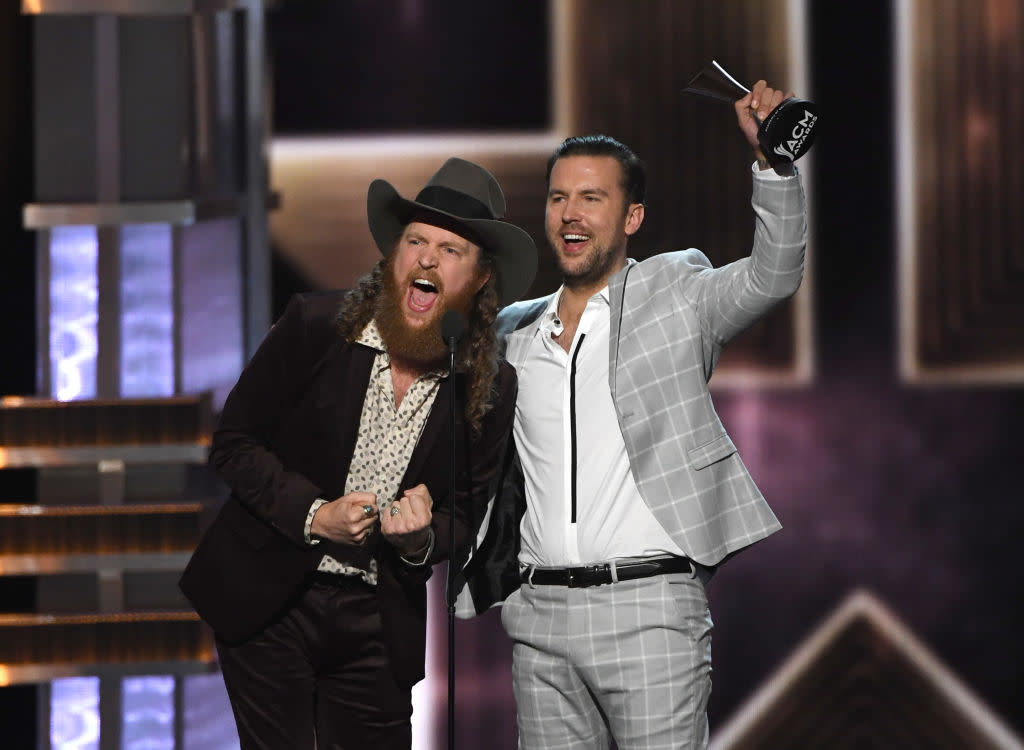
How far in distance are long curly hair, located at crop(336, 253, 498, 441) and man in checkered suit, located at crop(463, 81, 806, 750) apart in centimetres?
14

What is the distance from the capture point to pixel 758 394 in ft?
14.8

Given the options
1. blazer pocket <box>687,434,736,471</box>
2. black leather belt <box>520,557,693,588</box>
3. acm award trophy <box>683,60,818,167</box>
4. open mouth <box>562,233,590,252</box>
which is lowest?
black leather belt <box>520,557,693,588</box>

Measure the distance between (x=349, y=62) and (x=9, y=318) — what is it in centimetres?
149

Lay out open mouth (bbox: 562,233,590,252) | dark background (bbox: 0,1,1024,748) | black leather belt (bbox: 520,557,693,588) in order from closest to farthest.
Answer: black leather belt (bbox: 520,557,693,588) → open mouth (bbox: 562,233,590,252) → dark background (bbox: 0,1,1024,748)

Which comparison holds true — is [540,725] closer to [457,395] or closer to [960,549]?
[457,395]

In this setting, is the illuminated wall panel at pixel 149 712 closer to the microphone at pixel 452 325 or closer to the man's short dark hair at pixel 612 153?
the microphone at pixel 452 325

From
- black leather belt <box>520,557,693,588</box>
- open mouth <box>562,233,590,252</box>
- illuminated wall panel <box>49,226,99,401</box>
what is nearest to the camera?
black leather belt <box>520,557,693,588</box>

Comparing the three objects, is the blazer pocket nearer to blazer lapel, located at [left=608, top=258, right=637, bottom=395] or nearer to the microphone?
blazer lapel, located at [left=608, top=258, right=637, bottom=395]

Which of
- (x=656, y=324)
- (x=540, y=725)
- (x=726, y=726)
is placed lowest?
(x=726, y=726)

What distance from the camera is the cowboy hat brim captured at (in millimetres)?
2773

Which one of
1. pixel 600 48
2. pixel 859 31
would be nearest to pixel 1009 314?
pixel 859 31

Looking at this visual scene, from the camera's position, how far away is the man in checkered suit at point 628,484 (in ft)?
8.80

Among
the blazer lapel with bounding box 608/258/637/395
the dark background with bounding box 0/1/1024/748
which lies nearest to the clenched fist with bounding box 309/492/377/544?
the blazer lapel with bounding box 608/258/637/395

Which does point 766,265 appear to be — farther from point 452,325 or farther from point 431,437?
point 431,437
